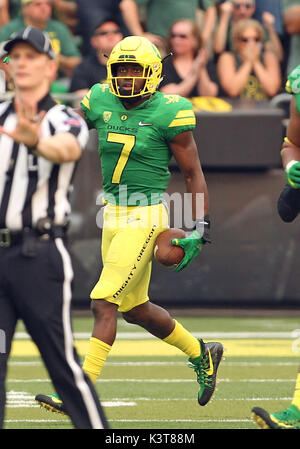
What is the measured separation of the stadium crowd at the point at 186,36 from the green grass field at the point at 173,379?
2.18 metres


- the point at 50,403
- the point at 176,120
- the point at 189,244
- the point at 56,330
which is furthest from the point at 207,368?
the point at 56,330

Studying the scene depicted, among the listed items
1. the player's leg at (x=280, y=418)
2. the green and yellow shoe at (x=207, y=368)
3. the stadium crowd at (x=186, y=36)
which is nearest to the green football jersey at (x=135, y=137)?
the green and yellow shoe at (x=207, y=368)

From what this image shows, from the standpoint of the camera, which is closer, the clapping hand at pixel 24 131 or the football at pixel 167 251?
the clapping hand at pixel 24 131

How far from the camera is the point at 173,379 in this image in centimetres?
764

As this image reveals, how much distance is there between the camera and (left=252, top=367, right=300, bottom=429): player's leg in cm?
542

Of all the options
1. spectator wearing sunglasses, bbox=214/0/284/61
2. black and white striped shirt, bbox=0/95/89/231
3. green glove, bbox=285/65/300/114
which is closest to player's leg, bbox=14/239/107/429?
black and white striped shirt, bbox=0/95/89/231

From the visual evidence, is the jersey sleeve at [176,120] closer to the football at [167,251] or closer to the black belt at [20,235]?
the football at [167,251]

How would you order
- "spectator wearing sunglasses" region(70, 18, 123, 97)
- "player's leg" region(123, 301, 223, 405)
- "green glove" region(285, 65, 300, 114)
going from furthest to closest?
1. "spectator wearing sunglasses" region(70, 18, 123, 97)
2. "player's leg" region(123, 301, 223, 405)
3. "green glove" region(285, 65, 300, 114)

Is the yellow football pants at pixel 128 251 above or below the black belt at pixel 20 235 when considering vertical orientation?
below

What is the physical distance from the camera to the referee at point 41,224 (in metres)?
4.57

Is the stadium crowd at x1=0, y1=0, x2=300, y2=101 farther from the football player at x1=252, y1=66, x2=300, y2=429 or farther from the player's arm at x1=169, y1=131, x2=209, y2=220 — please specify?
the football player at x1=252, y1=66, x2=300, y2=429

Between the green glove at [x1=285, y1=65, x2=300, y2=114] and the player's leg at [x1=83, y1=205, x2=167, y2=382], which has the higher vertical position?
the green glove at [x1=285, y1=65, x2=300, y2=114]

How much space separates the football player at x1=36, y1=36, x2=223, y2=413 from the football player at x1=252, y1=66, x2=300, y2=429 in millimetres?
615

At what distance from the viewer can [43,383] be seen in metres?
7.40
